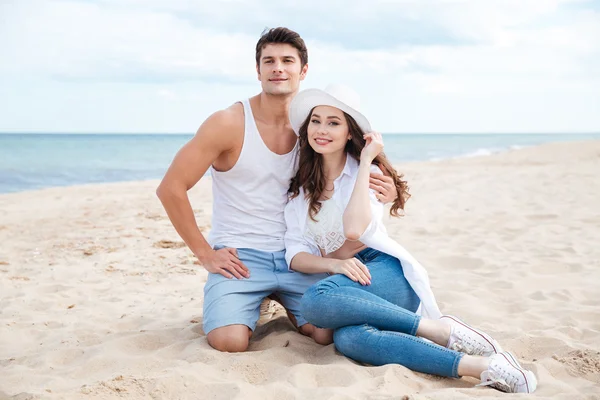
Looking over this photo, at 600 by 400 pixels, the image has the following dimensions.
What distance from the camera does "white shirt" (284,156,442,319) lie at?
3.23 metres

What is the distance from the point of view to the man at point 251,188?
3498mm

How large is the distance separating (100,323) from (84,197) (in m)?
7.77

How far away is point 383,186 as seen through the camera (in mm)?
3441

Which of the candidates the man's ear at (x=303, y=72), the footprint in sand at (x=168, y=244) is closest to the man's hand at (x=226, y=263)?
the man's ear at (x=303, y=72)

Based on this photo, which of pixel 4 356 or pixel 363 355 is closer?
pixel 363 355

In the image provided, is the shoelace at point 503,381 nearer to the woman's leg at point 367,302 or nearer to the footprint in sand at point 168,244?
the woman's leg at point 367,302

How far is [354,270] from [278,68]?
1.38m

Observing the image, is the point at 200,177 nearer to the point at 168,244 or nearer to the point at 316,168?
the point at 316,168

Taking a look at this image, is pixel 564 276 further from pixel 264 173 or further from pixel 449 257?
pixel 264 173

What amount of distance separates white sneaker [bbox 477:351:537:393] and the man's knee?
135 centimetres

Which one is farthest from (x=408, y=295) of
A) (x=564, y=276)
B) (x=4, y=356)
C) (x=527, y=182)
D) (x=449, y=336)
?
(x=527, y=182)

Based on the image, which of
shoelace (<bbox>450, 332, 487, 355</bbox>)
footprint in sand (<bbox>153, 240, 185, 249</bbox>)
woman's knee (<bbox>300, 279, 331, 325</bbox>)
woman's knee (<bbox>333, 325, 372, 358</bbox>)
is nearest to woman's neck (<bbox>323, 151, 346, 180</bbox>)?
woman's knee (<bbox>300, 279, 331, 325</bbox>)

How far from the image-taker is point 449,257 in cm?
534

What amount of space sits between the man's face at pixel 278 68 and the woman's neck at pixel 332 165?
519mm
